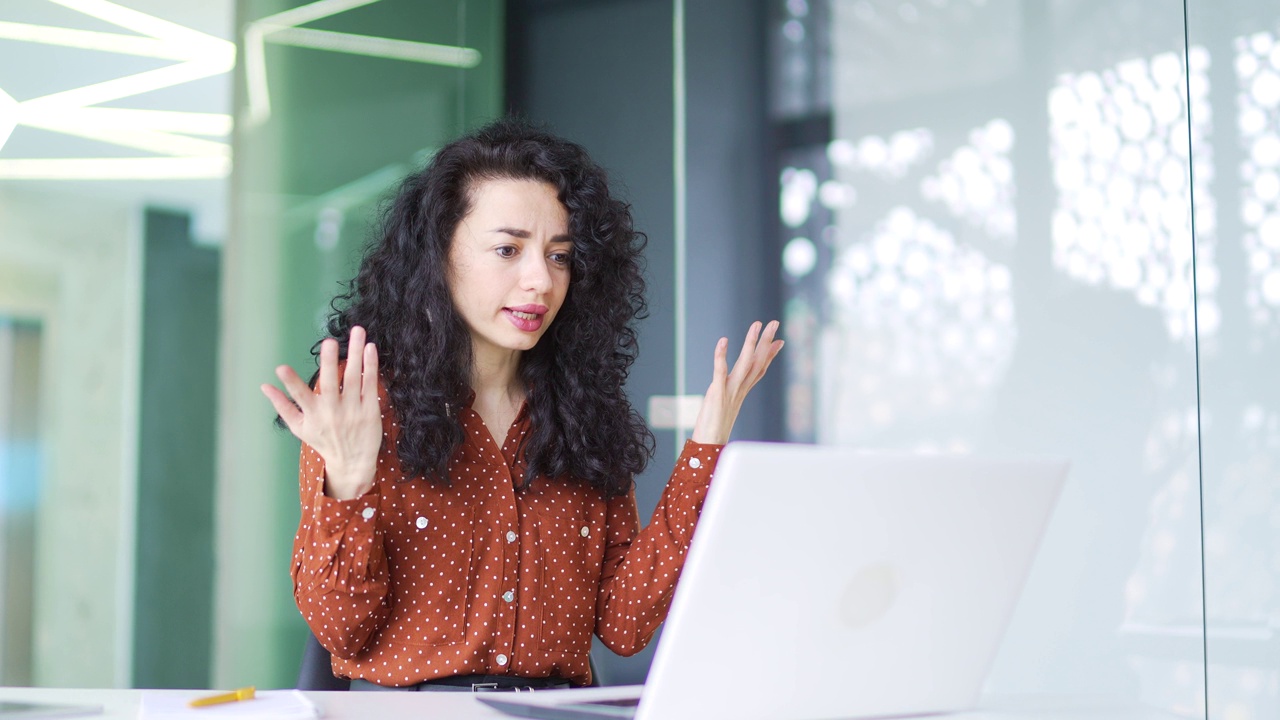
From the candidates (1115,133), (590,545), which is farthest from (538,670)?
(1115,133)

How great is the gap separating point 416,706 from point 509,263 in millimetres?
771

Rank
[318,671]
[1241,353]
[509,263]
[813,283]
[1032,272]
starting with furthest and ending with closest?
[813,283] → [1032,272] → [1241,353] → [509,263] → [318,671]

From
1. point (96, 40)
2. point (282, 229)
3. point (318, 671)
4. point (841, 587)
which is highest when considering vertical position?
point (96, 40)

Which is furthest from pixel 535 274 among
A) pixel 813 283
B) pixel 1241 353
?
pixel 813 283

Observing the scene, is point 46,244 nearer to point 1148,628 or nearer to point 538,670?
point 538,670

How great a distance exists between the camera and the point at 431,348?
186cm

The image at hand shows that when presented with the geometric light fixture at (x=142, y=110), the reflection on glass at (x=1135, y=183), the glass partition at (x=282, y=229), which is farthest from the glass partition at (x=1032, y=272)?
the geometric light fixture at (x=142, y=110)

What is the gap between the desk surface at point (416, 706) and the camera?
125 centimetres

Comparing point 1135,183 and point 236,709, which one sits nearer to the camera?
point 236,709

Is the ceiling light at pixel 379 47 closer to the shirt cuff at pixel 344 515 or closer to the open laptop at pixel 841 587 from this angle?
the shirt cuff at pixel 344 515

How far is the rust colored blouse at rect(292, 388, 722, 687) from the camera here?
1.59 m

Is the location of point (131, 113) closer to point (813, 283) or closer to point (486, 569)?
point (486, 569)

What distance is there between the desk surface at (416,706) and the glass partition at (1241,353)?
1.39m

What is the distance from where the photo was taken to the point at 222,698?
4.03 ft
